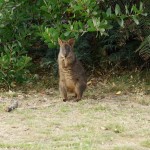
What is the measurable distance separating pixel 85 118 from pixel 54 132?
2.89 feet

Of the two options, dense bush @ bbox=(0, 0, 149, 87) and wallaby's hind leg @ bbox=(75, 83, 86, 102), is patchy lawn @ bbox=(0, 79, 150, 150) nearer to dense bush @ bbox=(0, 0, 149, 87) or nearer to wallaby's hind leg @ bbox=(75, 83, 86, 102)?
wallaby's hind leg @ bbox=(75, 83, 86, 102)

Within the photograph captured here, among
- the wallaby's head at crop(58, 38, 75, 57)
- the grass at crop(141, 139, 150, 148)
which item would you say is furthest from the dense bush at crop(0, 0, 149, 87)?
the grass at crop(141, 139, 150, 148)

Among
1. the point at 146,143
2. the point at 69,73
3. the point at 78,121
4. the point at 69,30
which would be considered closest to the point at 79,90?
the point at 69,73

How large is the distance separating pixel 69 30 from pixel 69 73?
75cm

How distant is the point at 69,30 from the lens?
9.01 metres

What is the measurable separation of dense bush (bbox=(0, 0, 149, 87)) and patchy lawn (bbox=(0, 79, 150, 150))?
747 millimetres

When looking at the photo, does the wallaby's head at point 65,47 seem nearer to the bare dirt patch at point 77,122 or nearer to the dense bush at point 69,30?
the dense bush at point 69,30

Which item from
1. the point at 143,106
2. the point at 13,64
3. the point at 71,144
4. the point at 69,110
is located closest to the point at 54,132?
the point at 71,144

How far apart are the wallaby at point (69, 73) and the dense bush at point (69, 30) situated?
0.73 feet

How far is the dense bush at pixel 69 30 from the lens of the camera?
900 cm

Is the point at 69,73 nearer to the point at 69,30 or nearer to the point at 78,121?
the point at 69,30

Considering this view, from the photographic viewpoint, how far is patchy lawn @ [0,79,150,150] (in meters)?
6.39

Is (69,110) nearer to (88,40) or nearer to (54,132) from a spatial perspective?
(54,132)

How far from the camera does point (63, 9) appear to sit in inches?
389
